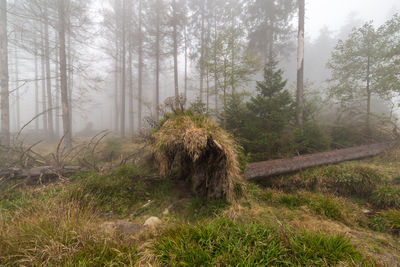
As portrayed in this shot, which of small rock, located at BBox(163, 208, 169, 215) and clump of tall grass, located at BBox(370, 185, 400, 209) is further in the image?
clump of tall grass, located at BBox(370, 185, 400, 209)

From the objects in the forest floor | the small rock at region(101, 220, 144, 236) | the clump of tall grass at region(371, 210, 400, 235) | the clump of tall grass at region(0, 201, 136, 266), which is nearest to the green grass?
the forest floor

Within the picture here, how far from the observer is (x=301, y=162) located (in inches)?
208

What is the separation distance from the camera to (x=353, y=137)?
749cm

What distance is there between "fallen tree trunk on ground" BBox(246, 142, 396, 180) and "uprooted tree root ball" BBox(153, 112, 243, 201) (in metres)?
1.34

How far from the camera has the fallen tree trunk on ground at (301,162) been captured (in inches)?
193

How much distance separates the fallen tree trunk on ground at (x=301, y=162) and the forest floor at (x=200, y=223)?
0.30 meters

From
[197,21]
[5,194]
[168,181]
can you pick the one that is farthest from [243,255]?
[197,21]

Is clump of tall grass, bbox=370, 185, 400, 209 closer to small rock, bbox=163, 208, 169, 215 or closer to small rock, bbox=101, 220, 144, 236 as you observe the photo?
small rock, bbox=163, 208, 169, 215

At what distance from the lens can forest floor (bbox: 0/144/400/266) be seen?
1.93m

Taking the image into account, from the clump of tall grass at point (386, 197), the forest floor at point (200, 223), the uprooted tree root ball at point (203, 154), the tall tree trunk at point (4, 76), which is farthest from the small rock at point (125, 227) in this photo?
the tall tree trunk at point (4, 76)

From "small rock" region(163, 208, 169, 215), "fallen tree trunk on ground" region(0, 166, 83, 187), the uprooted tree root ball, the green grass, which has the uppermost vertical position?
the uprooted tree root ball

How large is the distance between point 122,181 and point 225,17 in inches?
626

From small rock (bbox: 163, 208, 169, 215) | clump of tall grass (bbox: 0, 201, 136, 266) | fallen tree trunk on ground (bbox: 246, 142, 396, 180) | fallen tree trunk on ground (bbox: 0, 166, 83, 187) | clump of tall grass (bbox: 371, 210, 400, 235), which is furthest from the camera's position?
fallen tree trunk on ground (bbox: 246, 142, 396, 180)

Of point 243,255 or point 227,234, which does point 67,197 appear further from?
point 243,255
